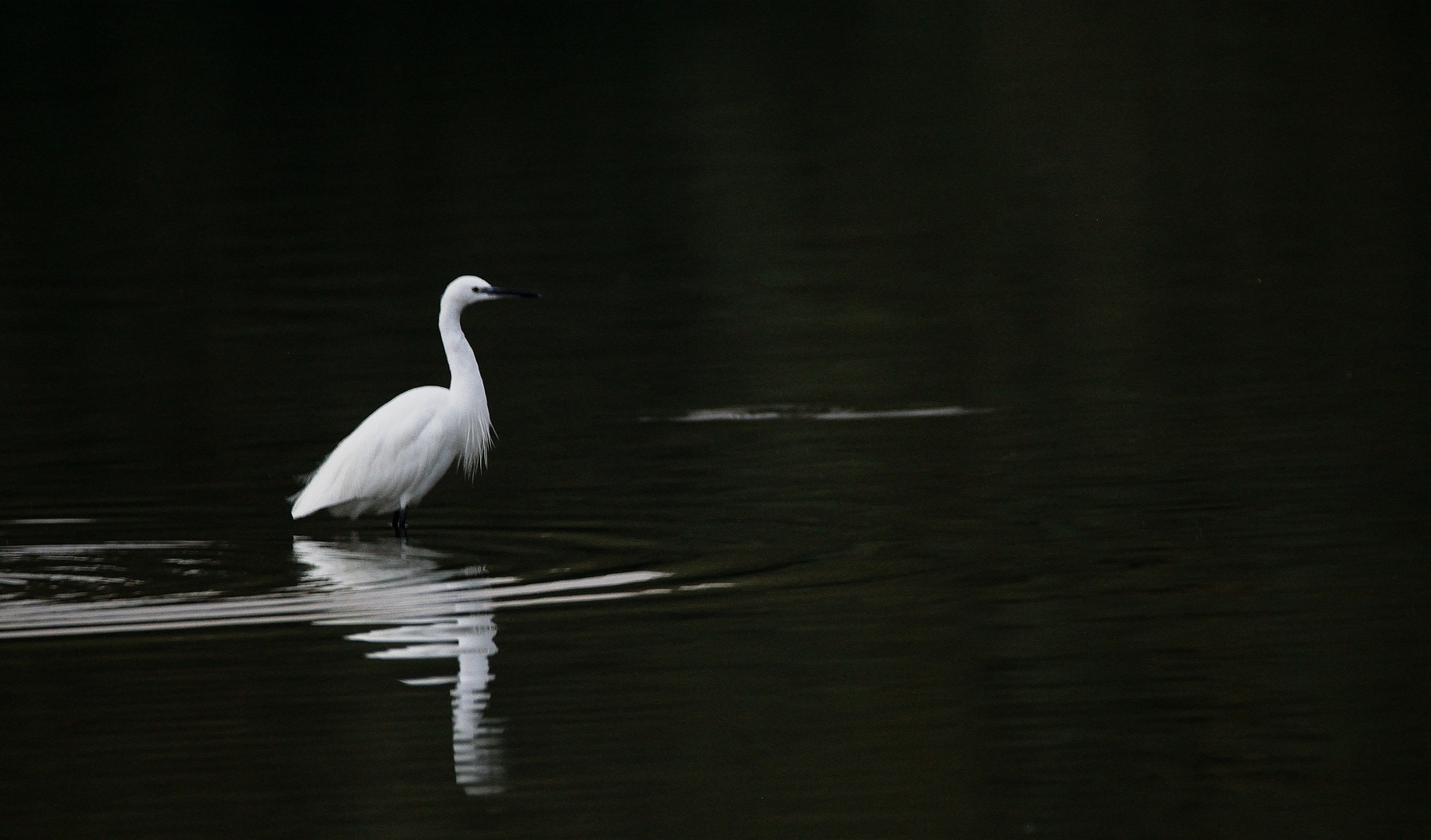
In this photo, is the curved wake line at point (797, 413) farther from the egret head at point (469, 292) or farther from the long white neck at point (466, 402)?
the long white neck at point (466, 402)

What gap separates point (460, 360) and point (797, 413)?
286 centimetres

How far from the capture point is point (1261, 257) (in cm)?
2173

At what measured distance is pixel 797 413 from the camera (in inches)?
613

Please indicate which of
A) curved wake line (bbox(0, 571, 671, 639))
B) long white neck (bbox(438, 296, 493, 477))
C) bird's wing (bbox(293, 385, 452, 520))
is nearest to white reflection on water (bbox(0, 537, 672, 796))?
curved wake line (bbox(0, 571, 671, 639))

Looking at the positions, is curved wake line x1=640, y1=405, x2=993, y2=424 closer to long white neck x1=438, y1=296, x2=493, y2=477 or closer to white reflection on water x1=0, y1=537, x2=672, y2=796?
long white neck x1=438, y1=296, x2=493, y2=477

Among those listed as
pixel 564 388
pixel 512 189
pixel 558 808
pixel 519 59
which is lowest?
pixel 558 808

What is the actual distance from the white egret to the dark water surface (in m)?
0.22

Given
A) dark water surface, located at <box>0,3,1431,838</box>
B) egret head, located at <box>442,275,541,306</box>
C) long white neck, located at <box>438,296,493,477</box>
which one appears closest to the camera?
dark water surface, located at <box>0,3,1431,838</box>

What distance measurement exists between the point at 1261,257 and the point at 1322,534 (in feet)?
36.4

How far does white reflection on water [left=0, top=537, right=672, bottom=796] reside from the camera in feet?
31.3

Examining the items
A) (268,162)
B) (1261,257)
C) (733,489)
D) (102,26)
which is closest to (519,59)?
(102,26)

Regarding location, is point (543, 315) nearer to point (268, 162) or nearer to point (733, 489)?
point (733, 489)

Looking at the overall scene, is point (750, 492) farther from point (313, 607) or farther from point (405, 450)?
point (313, 607)

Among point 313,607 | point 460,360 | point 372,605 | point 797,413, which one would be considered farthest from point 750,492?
point 313,607
